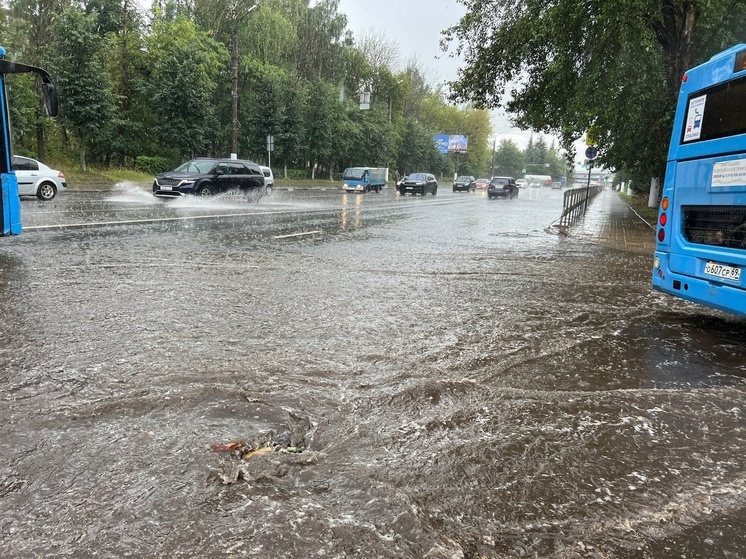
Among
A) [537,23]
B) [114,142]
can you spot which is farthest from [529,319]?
[114,142]

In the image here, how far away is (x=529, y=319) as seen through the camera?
5871 millimetres

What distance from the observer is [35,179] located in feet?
66.7

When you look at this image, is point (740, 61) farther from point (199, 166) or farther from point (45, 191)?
point (45, 191)

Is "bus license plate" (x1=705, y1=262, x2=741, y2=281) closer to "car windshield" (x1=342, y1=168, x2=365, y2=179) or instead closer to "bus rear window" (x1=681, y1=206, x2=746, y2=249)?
"bus rear window" (x1=681, y1=206, x2=746, y2=249)

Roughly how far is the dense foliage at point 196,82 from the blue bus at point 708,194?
89.8ft

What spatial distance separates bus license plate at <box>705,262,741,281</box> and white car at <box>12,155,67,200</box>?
21.8 m

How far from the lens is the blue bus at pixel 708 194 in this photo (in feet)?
16.7

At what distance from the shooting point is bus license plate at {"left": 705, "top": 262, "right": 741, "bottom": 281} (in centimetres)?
507

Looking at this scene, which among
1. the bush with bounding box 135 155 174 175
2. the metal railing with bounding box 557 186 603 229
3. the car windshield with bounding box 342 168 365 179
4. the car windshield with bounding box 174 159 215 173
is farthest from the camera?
the car windshield with bounding box 342 168 365 179

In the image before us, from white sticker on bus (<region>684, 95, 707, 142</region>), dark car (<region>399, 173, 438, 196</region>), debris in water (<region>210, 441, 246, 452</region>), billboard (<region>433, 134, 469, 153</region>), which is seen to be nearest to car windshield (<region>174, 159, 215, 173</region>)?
white sticker on bus (<region>684, 95, 707, 142</region>)

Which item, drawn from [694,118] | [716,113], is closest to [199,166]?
[694,118]

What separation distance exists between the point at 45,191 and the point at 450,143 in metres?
70.7

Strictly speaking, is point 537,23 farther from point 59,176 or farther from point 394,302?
point 59,176

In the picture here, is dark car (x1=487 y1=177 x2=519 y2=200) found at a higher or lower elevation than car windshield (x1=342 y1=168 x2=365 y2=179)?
lower
